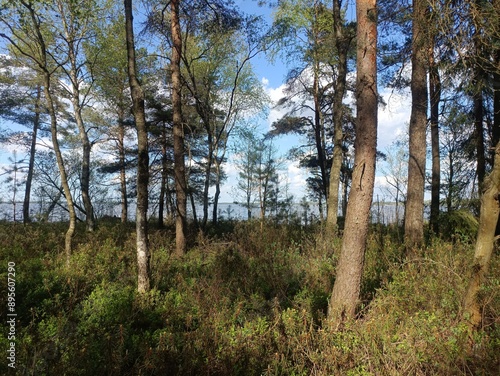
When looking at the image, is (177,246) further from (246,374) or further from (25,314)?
(246,374)

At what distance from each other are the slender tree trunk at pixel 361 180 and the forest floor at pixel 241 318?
42 cm

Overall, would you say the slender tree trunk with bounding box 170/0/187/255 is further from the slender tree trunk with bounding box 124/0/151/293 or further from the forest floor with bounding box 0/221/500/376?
the slender tree trunk with bounding box 124/0/151/293

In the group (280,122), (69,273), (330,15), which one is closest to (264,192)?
(280,122)

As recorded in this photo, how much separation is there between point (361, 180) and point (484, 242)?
5.33ft

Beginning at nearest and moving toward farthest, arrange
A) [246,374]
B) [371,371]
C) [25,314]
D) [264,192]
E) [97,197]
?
[371,371] → [246,374] → [25,314] → [97,197] → [264,192]

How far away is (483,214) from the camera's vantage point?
11.4ft

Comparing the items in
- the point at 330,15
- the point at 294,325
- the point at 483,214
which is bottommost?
the point at 294,325

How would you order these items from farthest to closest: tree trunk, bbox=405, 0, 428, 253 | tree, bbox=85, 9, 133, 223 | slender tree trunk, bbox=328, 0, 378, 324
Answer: tree, bbox=85, 9, 133, 223 → tree trunk, bbox=405, 0, 428, 253 → slender tree trunk, bbox=328, 0, 378, 324

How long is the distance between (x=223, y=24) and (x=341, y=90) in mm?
4543

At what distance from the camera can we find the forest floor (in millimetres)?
3268

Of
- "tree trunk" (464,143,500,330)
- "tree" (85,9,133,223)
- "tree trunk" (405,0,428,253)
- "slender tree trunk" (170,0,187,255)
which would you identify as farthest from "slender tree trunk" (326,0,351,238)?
"tree" (85,9,133,223)

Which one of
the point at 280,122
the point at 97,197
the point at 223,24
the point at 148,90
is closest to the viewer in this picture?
the point at 223,24

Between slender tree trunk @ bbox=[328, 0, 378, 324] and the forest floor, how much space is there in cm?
42

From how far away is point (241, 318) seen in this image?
15.4 ft
